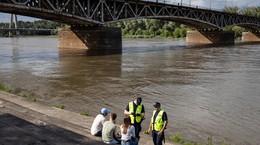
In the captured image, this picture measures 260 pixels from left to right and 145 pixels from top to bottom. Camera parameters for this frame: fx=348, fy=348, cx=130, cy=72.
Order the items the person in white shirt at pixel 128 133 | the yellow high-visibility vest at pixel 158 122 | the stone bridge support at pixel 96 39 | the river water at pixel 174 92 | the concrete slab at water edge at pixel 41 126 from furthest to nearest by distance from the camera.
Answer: the stone bridge support at pixel 96 39
the river water at pixel 174 92
the yellow high-visibility vest at pixel 158 122
the concrete slab at water edge at pixel 41 126
the person in white shirt at pixel 128 133

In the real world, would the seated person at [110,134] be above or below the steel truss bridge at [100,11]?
below

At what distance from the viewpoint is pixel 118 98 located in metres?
17.5

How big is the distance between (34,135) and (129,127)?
7.87ft

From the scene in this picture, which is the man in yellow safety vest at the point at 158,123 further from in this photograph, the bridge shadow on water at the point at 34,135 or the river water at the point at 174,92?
the river water at the point at 174,92

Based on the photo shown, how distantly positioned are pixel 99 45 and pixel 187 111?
4000 centimetres

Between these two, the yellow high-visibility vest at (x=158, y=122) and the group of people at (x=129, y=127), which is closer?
the group of people at (x=129, y=127)

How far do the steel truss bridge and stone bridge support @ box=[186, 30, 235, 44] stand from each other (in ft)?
11.8

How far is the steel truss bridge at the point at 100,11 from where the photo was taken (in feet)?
135

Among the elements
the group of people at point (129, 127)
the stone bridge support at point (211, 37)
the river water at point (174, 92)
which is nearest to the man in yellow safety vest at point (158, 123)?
the group of people at point (129, 127)

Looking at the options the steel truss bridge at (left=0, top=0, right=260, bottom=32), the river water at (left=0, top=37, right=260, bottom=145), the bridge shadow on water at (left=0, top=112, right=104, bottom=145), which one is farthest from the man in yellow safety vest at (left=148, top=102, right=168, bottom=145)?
the steel truss bridge at (left=0, top=0, right=260, bottom=32)

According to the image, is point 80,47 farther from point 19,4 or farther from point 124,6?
point 19,4

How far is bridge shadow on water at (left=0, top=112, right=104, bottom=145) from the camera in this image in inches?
311

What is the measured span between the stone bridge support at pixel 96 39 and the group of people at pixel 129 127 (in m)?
41.6

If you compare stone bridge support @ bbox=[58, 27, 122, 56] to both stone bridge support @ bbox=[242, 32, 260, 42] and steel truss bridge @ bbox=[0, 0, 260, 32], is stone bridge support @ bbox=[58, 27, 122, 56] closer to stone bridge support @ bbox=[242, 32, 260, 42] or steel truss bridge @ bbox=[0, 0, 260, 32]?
steel truss bridge @ bbox=[0, 0, 260, 32]
